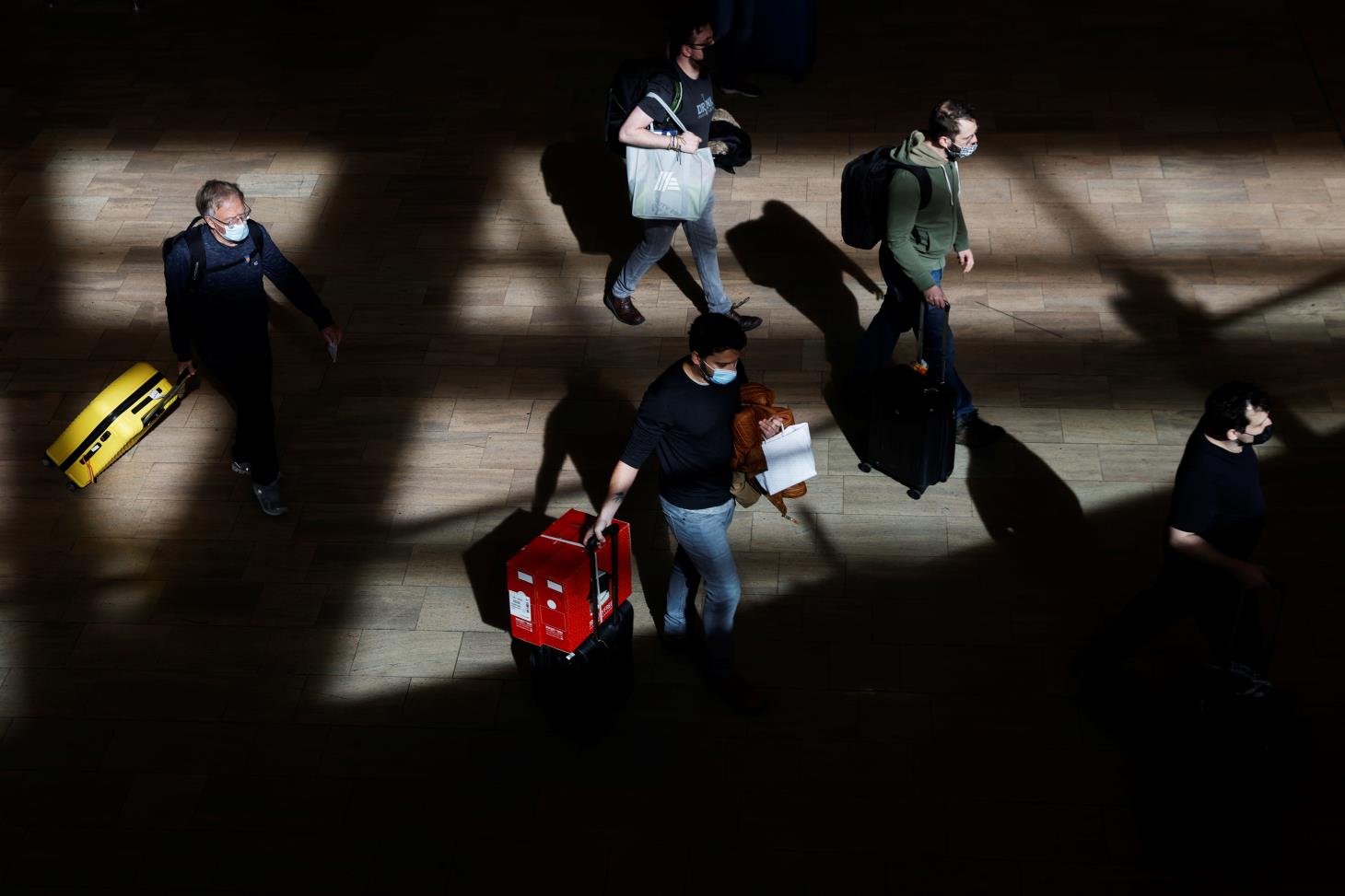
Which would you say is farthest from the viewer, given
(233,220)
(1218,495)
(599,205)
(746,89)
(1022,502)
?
(746,89)

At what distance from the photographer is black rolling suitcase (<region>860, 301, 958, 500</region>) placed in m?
6.44

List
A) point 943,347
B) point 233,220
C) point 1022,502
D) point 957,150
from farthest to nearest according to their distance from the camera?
point 1022,502 → point 943,347 → point 957,150 → point 233,220

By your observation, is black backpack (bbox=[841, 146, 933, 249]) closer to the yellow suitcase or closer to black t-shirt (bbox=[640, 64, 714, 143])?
black t-shirt (bbox=[640, 64, 714, 143])

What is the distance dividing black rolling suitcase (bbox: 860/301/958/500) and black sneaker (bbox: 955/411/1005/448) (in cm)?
24

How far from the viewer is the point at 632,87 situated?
6895 millimetres

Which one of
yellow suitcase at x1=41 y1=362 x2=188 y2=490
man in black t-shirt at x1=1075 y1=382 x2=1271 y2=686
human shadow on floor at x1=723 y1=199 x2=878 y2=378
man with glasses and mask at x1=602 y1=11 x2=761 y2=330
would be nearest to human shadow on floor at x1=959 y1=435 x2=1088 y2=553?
human shadow on floor at x1=723 y1=199 x2=878 y2=378

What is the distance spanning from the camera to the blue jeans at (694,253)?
7375 millimetres

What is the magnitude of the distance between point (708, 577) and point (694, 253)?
2645 millimetres

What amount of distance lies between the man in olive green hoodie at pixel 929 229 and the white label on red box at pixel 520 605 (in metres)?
2.27

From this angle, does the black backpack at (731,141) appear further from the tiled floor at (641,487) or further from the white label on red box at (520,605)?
the white label on red box at (520,605)

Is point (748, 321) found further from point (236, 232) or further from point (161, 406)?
point (161, 406)

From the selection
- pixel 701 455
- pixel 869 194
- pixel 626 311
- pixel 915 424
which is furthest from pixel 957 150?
pixel 626 311

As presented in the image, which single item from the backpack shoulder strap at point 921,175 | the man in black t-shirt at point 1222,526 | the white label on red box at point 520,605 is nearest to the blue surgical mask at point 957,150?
the backpack shoulder strap at point 921,175

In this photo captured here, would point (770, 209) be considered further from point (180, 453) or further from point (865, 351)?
point (180, 453)
